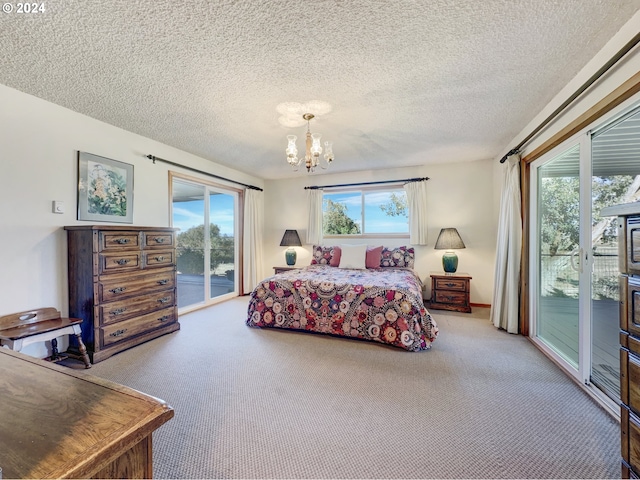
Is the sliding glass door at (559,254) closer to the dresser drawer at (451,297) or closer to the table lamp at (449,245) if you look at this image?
the dresser drawer at (451,297)

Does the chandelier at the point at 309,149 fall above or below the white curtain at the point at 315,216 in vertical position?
above

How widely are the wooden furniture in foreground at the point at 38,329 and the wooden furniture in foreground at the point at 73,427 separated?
1.88 metres

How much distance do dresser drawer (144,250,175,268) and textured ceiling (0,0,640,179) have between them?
4.59ft

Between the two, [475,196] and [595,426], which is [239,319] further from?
[475,196]

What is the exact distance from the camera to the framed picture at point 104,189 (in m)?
2.73

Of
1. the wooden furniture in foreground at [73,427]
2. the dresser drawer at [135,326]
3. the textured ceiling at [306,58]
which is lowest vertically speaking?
the dresser drawer at [135,326]

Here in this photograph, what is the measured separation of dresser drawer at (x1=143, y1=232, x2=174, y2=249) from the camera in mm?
2975

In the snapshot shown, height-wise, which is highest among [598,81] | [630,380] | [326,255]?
[598,81]

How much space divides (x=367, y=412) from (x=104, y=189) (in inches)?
130

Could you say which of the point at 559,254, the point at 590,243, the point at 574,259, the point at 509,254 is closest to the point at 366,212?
the point at 509,254

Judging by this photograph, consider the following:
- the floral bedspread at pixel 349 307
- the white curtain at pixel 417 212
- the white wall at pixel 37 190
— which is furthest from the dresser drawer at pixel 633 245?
the white wall at pixel 37 190

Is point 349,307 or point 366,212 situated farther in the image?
point 366,212

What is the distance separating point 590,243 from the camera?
2004 mm

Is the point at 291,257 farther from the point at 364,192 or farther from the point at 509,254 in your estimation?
the point at 509,254
